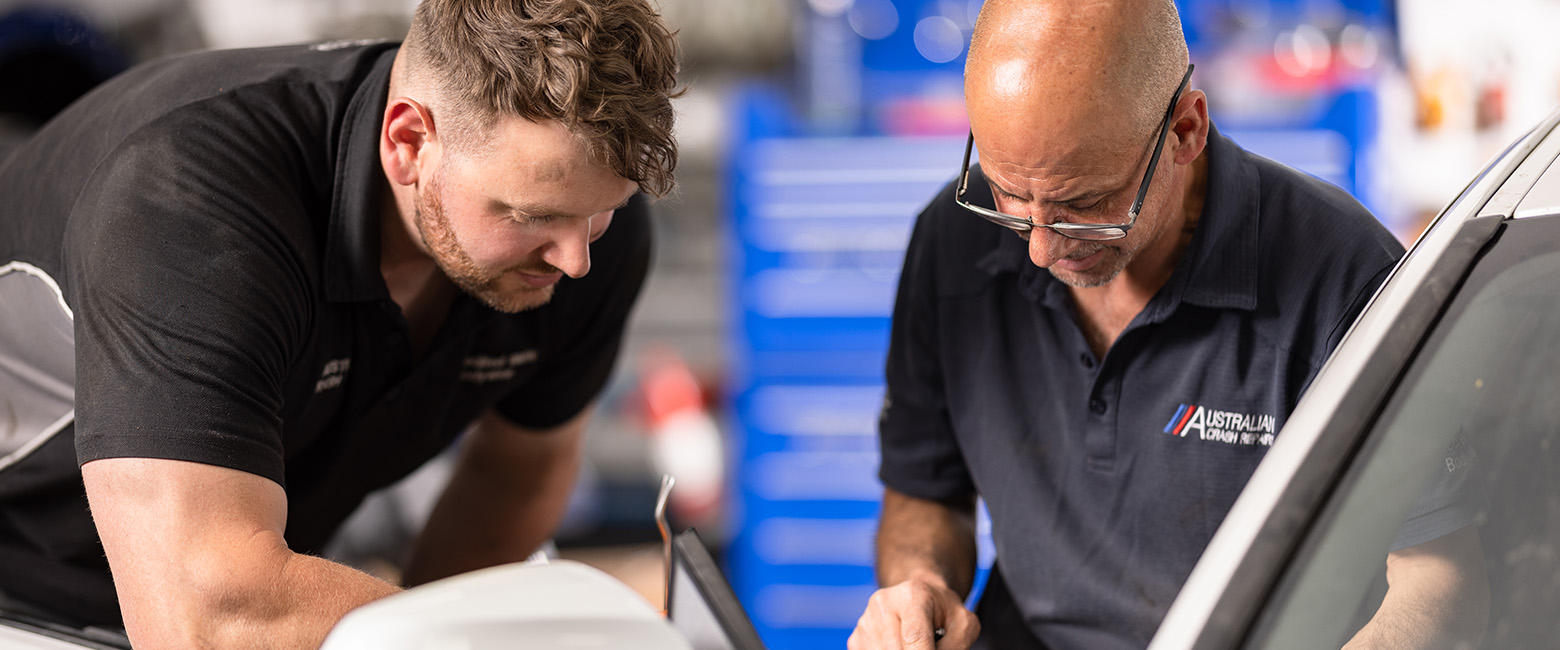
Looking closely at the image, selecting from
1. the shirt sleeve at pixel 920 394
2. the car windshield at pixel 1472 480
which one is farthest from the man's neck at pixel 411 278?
the car windshield at pixel 1472 480

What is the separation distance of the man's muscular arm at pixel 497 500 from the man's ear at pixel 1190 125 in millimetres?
1164

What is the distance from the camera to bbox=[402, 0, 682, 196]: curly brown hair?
52.4 inches

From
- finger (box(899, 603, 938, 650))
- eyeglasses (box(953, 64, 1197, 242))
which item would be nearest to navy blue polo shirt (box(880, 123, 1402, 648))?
eyeglasses (box(953, 64, 1197, 242))

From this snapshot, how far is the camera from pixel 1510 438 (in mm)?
945

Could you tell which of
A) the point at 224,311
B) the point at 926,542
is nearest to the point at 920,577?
the point at 926,542

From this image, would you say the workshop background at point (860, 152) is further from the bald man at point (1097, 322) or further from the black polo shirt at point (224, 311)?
the bald man at point (1097, 322)

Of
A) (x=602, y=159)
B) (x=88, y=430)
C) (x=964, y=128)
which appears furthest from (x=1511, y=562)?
(x=964, y=128)

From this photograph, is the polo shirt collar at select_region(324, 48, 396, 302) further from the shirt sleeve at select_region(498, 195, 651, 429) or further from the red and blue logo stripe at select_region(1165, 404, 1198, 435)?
the red and blue logo stripe at select_region(1165, 404, 1198, 435)

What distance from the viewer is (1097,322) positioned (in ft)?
4.98

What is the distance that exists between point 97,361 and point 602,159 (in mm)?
573

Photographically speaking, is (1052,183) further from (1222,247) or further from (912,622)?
(912,622)

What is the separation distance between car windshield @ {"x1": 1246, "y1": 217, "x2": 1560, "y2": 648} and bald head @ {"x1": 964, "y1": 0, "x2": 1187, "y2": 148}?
1.33 feet

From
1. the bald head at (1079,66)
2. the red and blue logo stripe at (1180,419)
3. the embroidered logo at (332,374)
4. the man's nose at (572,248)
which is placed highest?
the bald head at (1079,66)

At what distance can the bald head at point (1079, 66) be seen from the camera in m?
1.26
